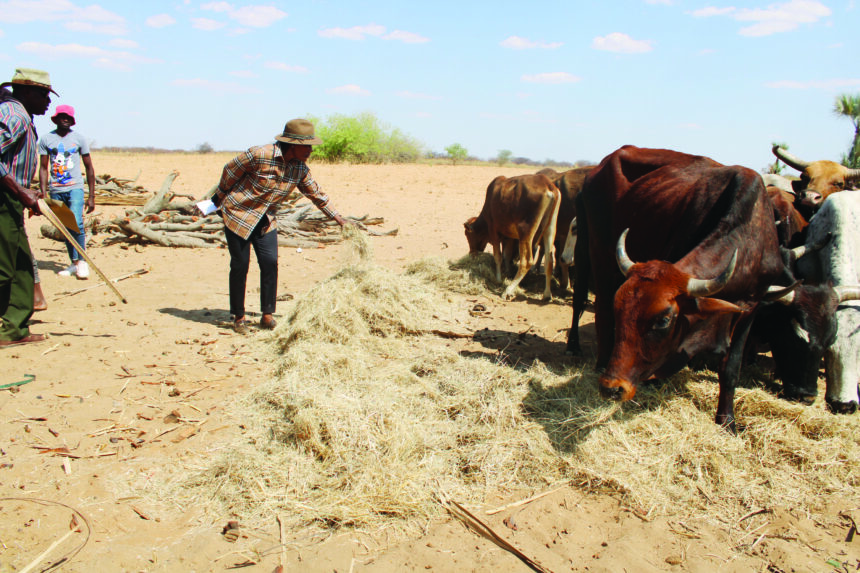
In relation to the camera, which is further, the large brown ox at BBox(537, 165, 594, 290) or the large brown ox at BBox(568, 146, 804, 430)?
the large brown ox at BBox(537, 165, 594, 290)

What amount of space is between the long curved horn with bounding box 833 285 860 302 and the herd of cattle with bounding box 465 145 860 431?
11mm

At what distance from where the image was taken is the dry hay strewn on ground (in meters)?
3.33

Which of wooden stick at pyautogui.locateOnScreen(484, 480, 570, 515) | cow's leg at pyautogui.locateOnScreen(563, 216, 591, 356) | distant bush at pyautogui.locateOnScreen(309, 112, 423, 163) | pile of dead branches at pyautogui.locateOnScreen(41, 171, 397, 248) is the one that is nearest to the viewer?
wooden stick at pyautogui.locateOnScreen(484, 480, 570, 515)

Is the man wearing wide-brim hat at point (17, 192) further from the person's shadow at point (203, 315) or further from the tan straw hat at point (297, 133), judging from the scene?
the tan straw hat at point (297, 133)

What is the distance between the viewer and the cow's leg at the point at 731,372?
→ 13.1ft

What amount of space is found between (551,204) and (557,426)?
180 inches

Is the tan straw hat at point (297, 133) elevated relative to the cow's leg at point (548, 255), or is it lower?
elevated

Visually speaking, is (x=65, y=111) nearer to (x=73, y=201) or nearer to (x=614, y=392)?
(x=73, y=201)

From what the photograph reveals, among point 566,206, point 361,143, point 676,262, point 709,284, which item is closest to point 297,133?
point 676,262

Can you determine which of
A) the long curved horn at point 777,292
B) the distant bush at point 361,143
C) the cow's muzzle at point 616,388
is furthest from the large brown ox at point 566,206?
the distant bush at point 361,143

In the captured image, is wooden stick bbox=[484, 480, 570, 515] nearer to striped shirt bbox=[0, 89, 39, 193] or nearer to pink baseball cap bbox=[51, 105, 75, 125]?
striped shirt bbox=[0, 89, 39, 193]

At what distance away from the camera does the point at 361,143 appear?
102 ft

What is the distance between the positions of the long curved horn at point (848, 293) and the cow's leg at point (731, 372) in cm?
87

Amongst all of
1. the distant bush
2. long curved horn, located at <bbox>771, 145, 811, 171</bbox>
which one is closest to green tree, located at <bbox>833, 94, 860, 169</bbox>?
long curved horn, located at <bbox>771, 145, 811, 171</bbox>
